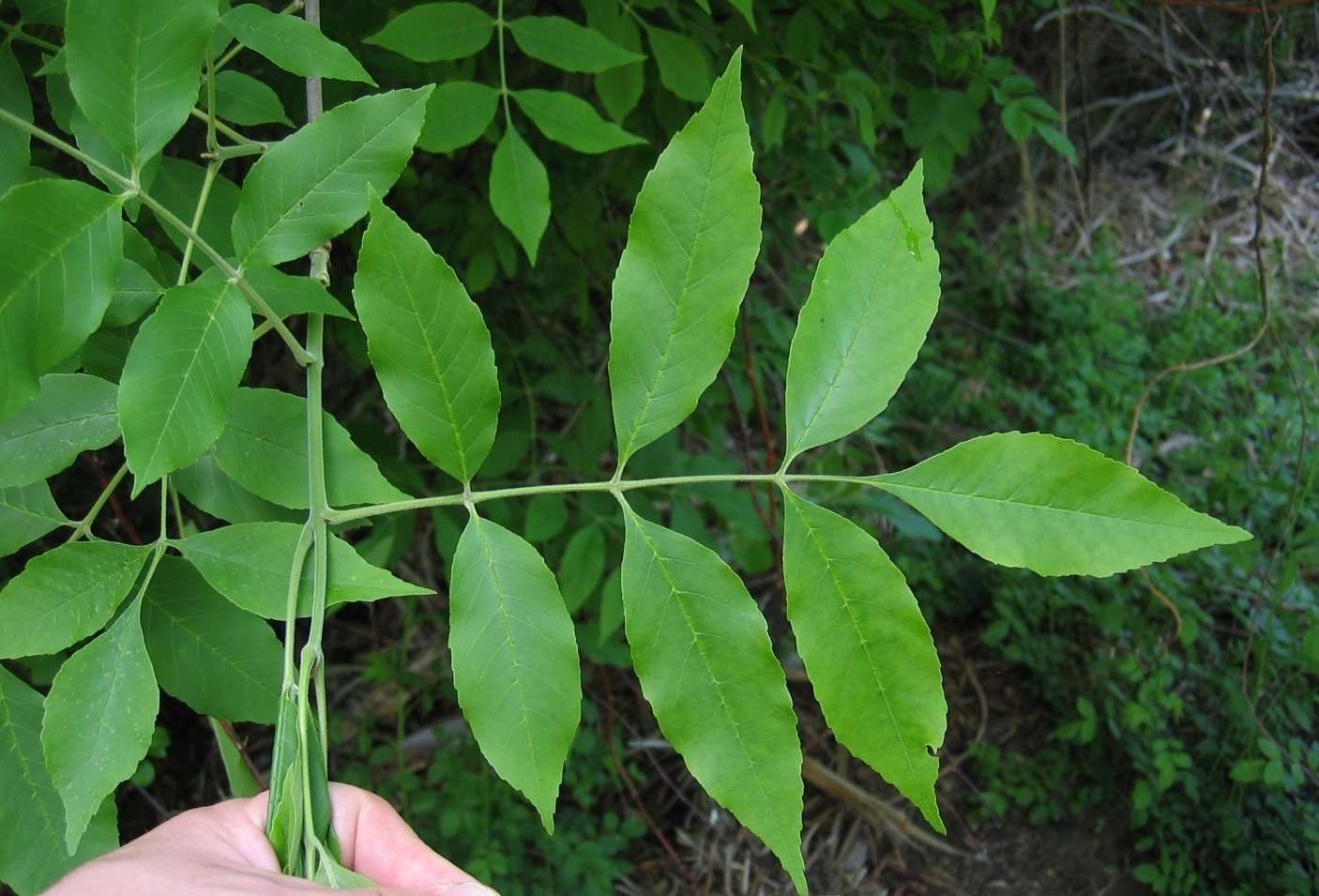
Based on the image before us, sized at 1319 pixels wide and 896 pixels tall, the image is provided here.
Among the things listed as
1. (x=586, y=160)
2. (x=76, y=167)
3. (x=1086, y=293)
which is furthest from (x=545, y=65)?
(x=1086, y=293)

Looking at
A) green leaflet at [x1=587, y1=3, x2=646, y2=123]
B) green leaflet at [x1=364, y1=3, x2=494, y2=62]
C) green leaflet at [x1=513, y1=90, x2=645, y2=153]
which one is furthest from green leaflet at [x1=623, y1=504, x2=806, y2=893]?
green leaflet at [x1=587, y1=3, x2=646, y2=123]

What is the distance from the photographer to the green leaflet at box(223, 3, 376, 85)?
906 millimetres

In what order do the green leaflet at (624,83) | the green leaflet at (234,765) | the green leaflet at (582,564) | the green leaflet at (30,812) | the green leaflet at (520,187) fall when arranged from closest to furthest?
the green leaflet at (30,812) < the green leaflet at (234,765) < the green leaflet at (520,187) < the green leaflet at (624,83) < the green leaflet at (582,564)

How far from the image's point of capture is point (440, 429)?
813 millimetres

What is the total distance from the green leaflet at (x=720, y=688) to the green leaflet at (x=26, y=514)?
0.53 meters

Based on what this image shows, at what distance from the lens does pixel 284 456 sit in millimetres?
875

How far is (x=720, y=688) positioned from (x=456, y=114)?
84cm

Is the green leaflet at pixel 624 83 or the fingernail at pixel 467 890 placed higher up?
the green leaflet at pixel 624 83

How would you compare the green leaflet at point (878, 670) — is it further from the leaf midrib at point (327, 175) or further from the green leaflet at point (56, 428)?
the green leaflet at point (56, 428)

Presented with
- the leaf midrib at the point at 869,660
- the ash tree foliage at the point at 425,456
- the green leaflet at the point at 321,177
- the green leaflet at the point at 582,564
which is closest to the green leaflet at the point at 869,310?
the ash tree foliage at the point at 425,456

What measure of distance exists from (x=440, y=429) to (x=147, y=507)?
129cm

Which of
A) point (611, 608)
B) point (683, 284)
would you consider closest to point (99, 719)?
point (683, 284)

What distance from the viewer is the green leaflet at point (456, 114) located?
1.25 metres

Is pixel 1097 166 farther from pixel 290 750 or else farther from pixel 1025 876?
pixel 290 750
